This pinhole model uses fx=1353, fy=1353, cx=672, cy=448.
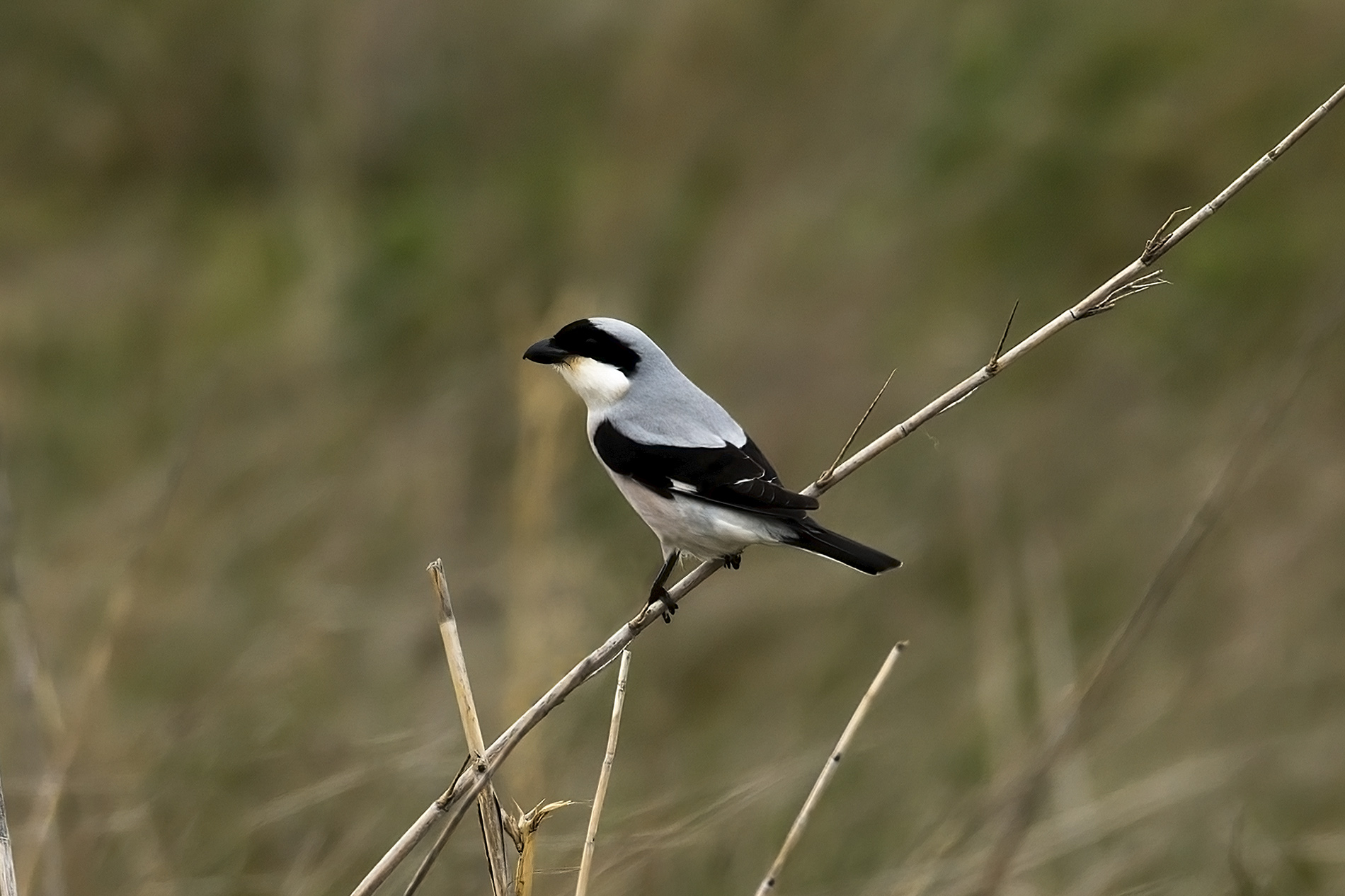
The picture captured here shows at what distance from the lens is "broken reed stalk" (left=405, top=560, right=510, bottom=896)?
1.78 meters

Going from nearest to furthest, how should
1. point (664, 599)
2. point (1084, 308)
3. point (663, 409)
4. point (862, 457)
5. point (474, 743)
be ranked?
point (474, 743)
point (1084, 308)
point (862, 457)
point (664, 599)
point (663, 409)

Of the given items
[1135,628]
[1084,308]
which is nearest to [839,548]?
[1084,308]

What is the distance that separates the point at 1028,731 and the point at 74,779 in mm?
2333

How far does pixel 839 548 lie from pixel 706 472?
0.38m

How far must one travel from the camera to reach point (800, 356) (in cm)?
523

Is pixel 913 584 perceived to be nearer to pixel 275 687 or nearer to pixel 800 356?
pixel 800 356

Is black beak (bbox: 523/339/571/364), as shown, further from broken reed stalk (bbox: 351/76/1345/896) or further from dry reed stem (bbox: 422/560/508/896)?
dry reed stem (bbox: 422/560/508/896)

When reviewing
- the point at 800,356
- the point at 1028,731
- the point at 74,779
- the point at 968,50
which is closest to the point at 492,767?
the point at 74,779

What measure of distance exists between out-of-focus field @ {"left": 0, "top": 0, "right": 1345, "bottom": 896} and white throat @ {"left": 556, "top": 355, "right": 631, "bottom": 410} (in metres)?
0.13

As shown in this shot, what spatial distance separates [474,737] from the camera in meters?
1.84

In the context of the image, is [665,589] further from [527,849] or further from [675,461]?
[527,849]

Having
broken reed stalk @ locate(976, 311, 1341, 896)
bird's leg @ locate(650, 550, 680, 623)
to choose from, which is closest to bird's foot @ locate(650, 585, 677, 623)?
bird's leg @ locate(650, 550, 680, 623)

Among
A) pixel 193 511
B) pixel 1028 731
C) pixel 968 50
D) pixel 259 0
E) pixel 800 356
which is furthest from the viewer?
pixel 259 0

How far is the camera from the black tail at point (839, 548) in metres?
2.45
